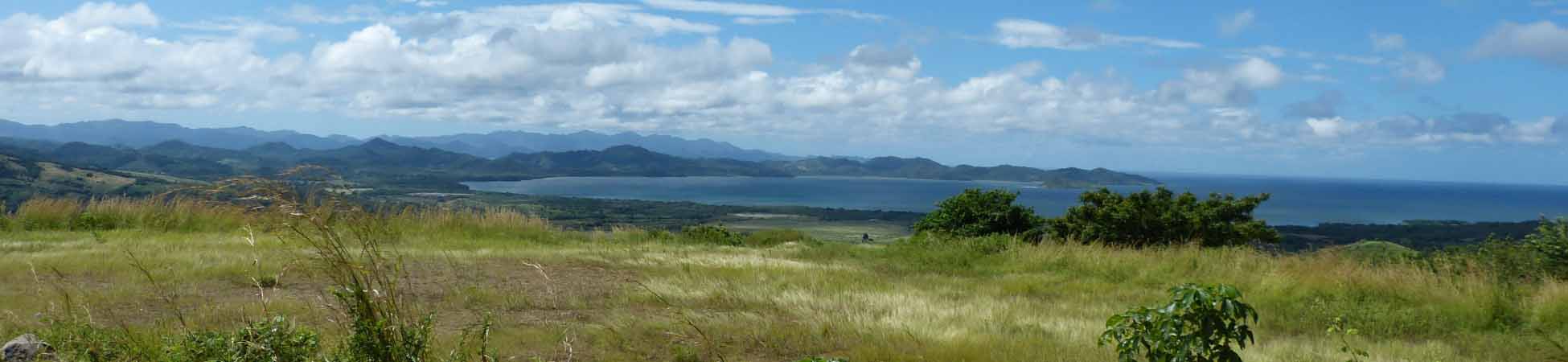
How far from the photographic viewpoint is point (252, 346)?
4402 mm

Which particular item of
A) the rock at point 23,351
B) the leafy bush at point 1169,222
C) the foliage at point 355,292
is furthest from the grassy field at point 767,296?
the leafy bush at point 1169,222

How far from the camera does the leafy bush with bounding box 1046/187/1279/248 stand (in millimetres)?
20359

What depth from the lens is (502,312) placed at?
26.4 feet

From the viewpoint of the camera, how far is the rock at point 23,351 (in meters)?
5.18

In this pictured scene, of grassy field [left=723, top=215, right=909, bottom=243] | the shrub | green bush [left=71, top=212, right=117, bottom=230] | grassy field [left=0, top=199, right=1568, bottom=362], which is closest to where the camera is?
grassy field [left=0, top=199, right=1568, bottom=362]

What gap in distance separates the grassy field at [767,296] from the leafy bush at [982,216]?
536 centimetres

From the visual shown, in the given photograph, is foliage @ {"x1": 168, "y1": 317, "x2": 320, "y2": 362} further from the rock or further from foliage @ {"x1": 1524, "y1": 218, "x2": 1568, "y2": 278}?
foliage @ {"x1": 1524, "y1": 218, "x2": 1568, "y2": 278}

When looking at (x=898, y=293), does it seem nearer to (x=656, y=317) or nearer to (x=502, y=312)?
(x=656, y=317)

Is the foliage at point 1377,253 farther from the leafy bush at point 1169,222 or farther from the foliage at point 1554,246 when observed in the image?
the leafy bush at point 1169,222

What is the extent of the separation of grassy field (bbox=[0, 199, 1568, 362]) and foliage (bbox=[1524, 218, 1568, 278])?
86.4 inches

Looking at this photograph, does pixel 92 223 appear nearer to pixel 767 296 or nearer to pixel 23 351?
pixel 23 351

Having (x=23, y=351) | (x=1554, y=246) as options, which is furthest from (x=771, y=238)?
(x=23, y=351)

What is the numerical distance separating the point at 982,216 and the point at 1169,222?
4.14 m

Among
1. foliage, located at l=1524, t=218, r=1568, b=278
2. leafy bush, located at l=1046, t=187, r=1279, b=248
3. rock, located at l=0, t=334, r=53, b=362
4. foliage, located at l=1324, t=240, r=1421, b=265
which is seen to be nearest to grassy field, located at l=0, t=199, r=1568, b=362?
rock, located at l=0, t=334, r=53, b=362
